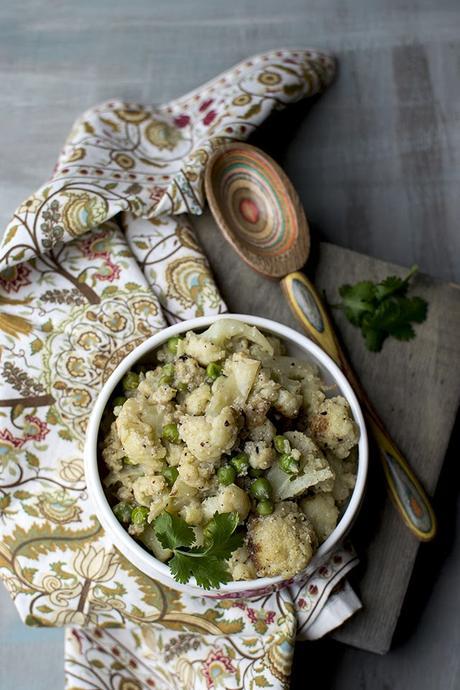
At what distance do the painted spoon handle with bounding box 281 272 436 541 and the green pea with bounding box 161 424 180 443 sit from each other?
0.51 metres

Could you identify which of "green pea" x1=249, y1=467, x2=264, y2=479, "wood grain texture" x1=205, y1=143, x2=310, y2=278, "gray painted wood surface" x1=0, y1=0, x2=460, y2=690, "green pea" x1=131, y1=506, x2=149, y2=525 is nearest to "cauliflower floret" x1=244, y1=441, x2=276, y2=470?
"green pea" x1=249, y1=467, x2=264, y2=479

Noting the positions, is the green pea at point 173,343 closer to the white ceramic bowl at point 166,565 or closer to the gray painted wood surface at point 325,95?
the white ceramic bowl at point 166,565

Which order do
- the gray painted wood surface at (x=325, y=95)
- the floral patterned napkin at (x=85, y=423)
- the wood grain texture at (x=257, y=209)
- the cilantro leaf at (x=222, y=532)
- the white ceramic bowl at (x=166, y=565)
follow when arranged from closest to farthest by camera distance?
1. the cilantro leaf at (x=222, y=532)
2. the white ceramic bowl at (x=166, y=565)
3. the floral patterned napkin at (x=85, y=423)
4. the wood grain texture at (x=257, y=209)
5. the gray painted wood surface at (x=325, y=95)

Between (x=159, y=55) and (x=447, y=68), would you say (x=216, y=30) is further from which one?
(x=447, y=68)

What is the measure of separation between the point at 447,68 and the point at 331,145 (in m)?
0.47

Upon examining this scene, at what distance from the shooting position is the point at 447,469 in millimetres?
2076

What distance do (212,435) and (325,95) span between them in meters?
1.38

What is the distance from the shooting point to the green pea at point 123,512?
1497 millimetres

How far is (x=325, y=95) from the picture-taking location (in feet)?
7.70

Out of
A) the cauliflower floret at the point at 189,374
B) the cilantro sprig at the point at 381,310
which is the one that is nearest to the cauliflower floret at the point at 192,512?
the cauliflower floret at the point at 189,374

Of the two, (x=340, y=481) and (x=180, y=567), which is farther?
(x=340, y=481)

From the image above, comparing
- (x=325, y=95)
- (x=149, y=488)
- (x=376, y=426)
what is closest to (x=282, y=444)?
(x=149, y=488)

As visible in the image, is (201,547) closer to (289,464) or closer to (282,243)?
(289,464)

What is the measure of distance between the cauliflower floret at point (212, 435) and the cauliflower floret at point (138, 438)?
0.08m
